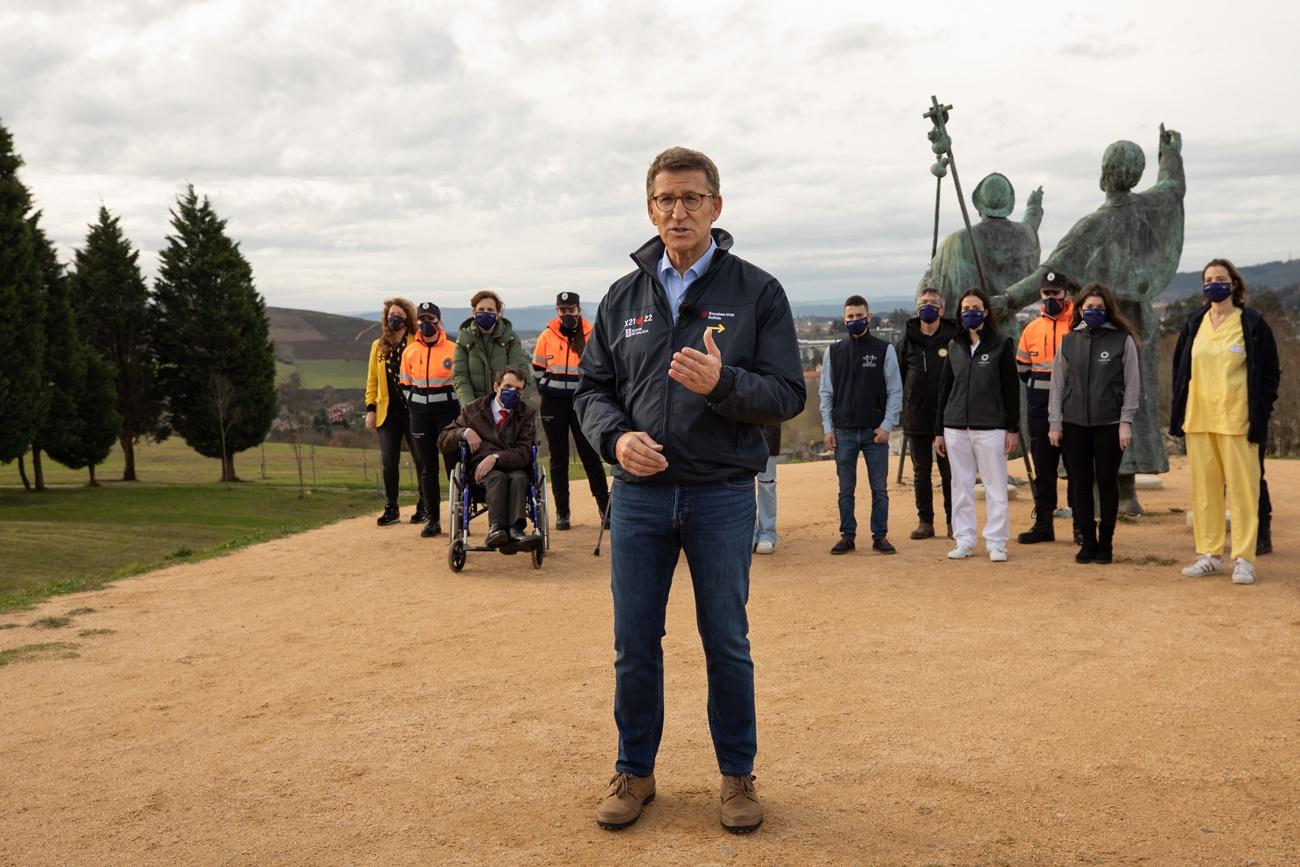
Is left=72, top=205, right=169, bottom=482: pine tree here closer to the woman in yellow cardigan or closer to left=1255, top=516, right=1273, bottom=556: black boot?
the woman in yellow cardigan

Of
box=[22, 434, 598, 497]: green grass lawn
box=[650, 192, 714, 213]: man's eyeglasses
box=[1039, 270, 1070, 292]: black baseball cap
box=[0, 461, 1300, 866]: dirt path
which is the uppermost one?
box=[1039, 270, 1070, 292]: black baseball cap

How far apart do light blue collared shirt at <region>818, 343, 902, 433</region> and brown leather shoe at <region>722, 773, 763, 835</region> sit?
5.76 meters

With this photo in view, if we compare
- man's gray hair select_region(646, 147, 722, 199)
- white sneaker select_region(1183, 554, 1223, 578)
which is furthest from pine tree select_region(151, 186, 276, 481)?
man's gray hair select_region(646, 147, 722, 199)

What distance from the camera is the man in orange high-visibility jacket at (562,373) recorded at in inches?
431

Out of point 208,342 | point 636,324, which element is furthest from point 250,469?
point 636,324

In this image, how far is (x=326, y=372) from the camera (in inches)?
3137

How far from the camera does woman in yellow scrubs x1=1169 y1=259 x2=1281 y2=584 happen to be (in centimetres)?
803

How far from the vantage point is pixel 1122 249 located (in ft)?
36.6

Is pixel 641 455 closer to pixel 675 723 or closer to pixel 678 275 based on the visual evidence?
pixel 678 275

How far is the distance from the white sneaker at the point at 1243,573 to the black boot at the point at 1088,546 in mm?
1074

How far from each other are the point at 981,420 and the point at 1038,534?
1.43 meters

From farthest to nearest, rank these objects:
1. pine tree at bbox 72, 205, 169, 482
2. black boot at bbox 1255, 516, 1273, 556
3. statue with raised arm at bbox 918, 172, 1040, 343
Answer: pine tree at bbox 72, 205, 169, 482, statue with raised arm at bbox 918, 172, 1040, 343, black boot at bbox 1255, 516, 1273, 556

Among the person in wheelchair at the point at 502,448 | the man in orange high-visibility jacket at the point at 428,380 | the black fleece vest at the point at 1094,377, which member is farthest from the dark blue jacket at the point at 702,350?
the man in orange high-visibility jacket at the point at 428,380

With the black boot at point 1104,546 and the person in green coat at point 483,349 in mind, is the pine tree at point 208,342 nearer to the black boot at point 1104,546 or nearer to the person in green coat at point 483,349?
the person in green coat at point 483,349
